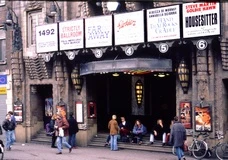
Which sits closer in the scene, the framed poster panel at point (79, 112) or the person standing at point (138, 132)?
the person standing at point (138, 132)

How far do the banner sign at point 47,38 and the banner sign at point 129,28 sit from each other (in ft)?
12.8

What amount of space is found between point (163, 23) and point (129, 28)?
1693mm

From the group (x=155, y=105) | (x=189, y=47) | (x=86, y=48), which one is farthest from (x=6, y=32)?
(x=189, y=47)

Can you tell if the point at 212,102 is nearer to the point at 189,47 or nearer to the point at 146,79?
the point at 189,47

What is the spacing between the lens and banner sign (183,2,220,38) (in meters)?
16.6

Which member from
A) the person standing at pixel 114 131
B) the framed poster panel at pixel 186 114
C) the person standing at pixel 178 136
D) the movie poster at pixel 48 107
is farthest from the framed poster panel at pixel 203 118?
the movie poster at pixel 48 107

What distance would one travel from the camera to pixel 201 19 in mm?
16906

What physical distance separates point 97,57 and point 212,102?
5.57 metres

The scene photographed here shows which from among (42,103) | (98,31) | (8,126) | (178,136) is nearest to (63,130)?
(8,126)

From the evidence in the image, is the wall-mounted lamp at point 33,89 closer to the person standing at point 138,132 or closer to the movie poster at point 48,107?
the movie poster at point 48,107

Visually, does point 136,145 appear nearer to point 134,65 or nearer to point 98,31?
point 134,65

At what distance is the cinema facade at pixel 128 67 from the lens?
58.1ft

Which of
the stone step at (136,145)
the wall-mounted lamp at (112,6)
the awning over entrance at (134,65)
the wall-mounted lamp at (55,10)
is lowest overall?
the stone step at (136,145)

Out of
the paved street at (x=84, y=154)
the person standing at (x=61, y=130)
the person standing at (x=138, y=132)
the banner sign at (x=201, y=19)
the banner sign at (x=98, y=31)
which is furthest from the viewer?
the person standing at (x=138, y=132)
